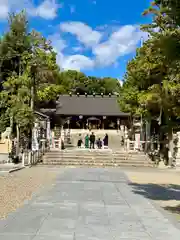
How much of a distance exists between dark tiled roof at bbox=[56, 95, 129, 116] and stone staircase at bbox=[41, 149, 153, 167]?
25022 mm

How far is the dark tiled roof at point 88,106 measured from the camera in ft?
172

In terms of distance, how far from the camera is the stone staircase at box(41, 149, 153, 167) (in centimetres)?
2477

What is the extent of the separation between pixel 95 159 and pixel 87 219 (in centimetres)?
1790

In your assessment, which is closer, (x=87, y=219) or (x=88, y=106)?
(x=87, y=219)

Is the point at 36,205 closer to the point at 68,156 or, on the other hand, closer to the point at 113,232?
the point at 113,232

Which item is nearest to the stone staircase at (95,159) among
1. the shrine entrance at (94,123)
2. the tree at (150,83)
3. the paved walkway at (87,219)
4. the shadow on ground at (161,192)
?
the tree at (150,83)

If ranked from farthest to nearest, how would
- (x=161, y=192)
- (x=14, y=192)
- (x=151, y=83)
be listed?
(x=151, y=83)
(x=161, y=192)
(x=14, y=192)

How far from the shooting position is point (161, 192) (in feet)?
41.8

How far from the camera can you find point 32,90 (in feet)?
99.1

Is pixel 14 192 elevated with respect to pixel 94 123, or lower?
lower

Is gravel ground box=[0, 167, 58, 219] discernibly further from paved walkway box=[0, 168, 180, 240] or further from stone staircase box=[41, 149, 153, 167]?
stone staircase box=[41, 149, 153, 167]

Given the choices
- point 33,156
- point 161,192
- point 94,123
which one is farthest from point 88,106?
point 161,192

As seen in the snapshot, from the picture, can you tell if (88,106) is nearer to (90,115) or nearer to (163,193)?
(90,115)

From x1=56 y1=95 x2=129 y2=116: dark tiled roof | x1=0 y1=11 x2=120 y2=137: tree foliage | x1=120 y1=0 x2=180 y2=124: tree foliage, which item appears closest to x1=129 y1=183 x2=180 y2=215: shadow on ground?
x1=120 y1=0 x2=180 y2=124: tree foliage
